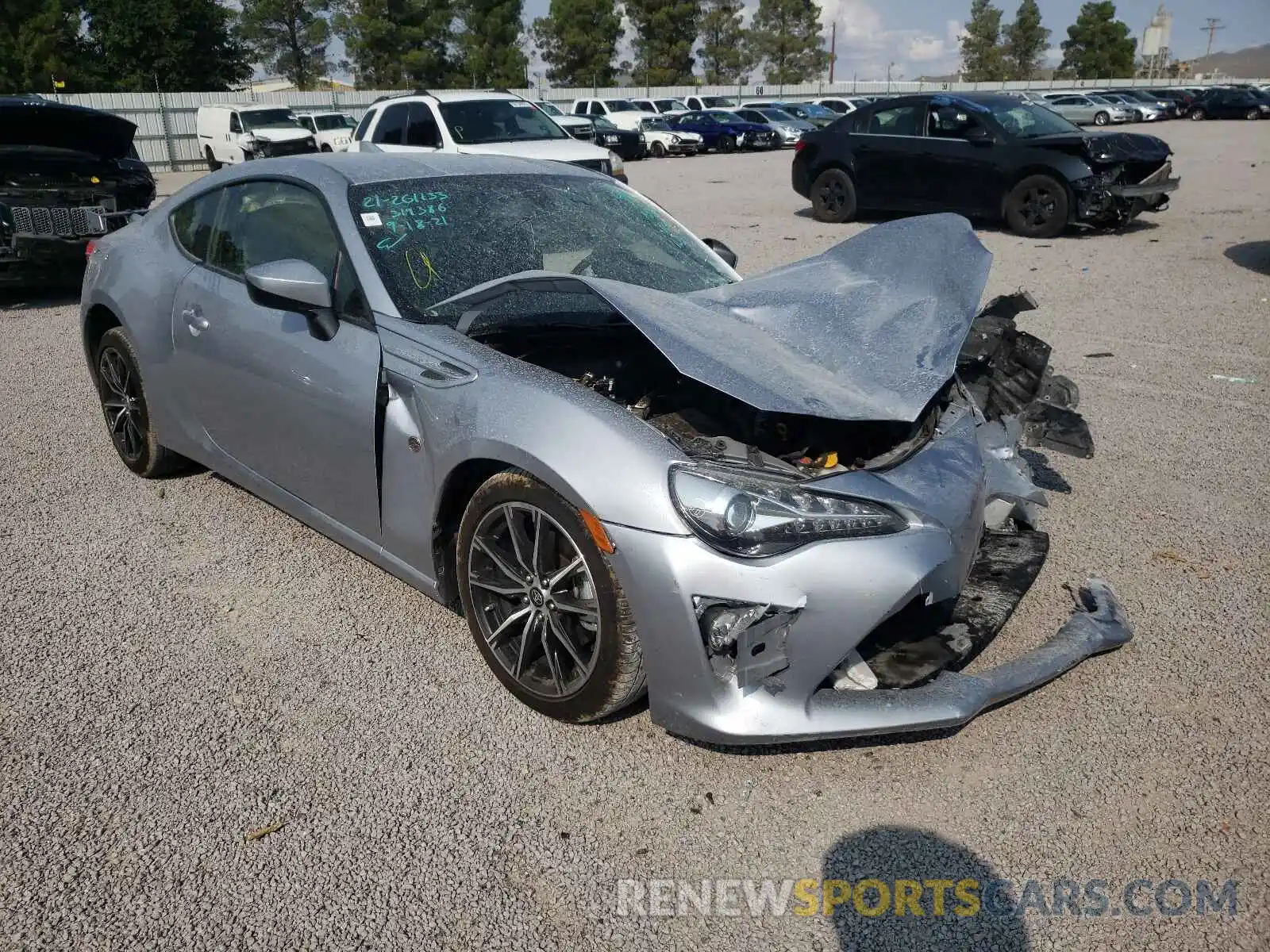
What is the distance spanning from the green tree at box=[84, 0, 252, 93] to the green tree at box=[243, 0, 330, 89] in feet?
42.5

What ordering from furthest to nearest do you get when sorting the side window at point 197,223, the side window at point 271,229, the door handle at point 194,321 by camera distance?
1. the side window at point 197,223
2. the door handle at point 194,321
3. the side window at point 271,229

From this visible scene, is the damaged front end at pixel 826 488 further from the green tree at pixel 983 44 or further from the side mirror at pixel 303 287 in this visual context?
the green tree at pixel 983 44

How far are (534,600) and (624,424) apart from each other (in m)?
0.59

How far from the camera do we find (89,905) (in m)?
2.29

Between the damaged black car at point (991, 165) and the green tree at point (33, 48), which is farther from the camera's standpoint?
the green tree at point (33, 48)

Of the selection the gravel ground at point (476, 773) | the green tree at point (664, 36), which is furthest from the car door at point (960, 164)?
the green tree at point (664, 36)

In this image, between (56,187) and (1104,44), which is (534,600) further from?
(1104,44)

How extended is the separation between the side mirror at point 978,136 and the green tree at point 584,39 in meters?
54.5

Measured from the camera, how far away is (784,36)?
279 feet

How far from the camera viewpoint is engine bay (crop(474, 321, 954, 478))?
2.96 m

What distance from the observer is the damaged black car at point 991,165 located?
11.7 m

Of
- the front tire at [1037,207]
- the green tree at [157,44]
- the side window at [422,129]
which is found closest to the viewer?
the front tire at [1037,207]

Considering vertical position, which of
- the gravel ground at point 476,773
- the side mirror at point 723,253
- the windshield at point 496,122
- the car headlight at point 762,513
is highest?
the windshield at point 496,122

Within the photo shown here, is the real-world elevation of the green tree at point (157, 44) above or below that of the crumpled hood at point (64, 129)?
above
